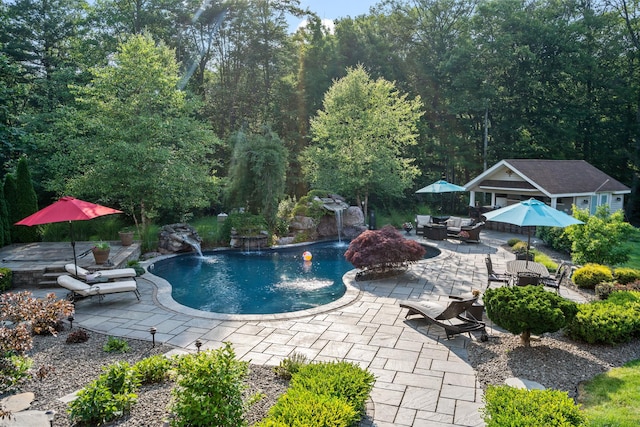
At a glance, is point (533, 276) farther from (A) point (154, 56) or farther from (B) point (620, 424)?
(A) point (154, 56)

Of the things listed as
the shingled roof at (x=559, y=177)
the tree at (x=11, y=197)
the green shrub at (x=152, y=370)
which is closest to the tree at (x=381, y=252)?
the green shrub at (x=152, y=370)

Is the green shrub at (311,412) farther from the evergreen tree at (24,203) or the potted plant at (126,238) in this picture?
the evergreen tree at (24,203)

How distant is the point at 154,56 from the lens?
13.9 metres

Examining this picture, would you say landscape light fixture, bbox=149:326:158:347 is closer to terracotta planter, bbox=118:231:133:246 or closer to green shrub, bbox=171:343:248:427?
green shrub, bbox=171:343:248:427

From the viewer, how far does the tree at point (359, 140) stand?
63.6 ft

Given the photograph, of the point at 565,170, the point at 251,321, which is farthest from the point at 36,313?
the point at 565,170

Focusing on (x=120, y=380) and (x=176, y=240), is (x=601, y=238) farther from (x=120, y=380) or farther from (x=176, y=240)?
(x=176, y=240)

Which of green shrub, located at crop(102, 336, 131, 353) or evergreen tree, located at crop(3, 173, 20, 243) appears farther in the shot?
evergreen tree, located at crop(3, 173, 20, 243)

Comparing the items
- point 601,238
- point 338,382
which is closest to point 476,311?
point 338,382

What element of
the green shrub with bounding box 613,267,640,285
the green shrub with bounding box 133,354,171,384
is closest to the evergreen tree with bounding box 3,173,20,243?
the green shrub with bounding box 133,354,171,384

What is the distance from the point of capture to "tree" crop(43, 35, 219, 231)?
13.3 m

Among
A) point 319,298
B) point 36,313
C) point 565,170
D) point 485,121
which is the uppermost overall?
point 485,121

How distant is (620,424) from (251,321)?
554 cm

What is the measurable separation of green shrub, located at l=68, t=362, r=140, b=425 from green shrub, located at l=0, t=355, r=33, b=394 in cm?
99
